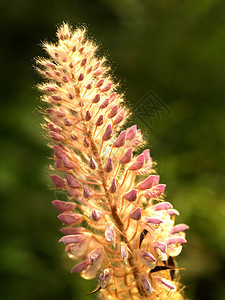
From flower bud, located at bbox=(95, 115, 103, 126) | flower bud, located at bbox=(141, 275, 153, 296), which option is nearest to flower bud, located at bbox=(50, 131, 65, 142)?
flower bud, located at bbox=(95, 115, 103, 126)

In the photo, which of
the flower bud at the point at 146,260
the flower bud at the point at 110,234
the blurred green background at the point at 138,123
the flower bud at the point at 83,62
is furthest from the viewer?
the blurred green background at the point at 138,123

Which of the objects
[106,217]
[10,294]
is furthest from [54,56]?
[10,294]

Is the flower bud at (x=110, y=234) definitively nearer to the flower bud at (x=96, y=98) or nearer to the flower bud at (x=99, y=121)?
the flower bud at (x=99, y=121)

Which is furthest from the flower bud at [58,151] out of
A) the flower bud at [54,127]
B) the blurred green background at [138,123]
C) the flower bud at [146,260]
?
the blurred green background at [138,123]

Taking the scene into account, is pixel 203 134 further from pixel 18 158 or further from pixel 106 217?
pixel 106 217

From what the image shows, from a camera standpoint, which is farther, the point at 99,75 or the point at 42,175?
the point at 42,175

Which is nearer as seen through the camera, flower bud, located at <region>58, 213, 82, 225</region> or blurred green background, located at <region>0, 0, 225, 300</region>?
flower bud, located at <region>58, 213, 82, 225</region>

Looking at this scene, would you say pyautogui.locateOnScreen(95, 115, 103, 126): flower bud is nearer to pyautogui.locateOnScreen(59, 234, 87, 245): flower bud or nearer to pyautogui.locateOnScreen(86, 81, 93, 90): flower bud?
pyautogui.locateOnScreen(86, 81, 93, 90): flower bud
